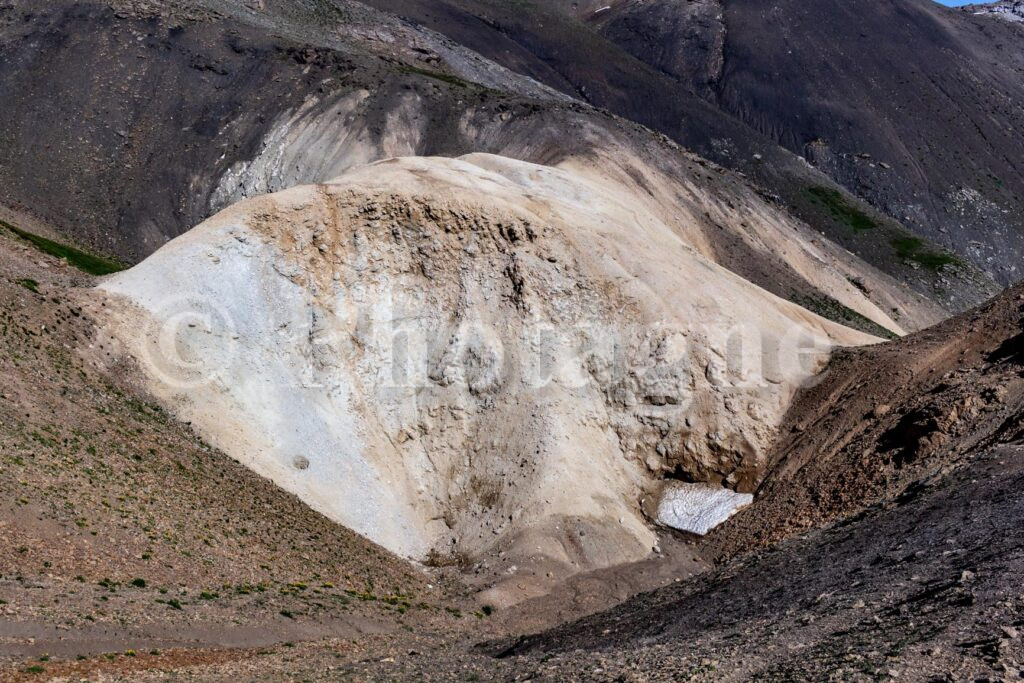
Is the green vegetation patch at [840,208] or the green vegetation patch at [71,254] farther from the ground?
the green vegetation patch at [840,208]

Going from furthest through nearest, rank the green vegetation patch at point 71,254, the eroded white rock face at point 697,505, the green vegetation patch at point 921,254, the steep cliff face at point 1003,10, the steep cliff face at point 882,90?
the steep cliff face at point 1003,10 → the steep cliff face at point 882,90 → the green vegetation patch at point 921,254 → the green vegetation patch at point 71,254 → the eroded white rock face at point 697,505

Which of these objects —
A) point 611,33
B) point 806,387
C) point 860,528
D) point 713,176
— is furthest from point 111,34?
point 611,33

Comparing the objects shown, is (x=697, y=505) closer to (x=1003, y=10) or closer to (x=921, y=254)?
(x=921, y=254)

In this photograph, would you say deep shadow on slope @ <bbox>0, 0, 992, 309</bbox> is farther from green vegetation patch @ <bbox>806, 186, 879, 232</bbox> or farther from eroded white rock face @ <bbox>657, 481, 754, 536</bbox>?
eroded white rock face @ <bbox>657, 481, 754, 536</bbox>

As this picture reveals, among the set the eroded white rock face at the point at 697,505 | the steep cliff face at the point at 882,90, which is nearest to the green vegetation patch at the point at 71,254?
the eroded white rock face at the point at 697,505

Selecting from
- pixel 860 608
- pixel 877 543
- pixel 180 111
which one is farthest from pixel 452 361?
pixel 180 111

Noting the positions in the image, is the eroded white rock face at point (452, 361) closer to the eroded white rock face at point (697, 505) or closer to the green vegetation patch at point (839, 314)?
the eroded white rock face at point (697, 505)

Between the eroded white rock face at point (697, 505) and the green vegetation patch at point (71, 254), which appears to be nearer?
the eroded white rock face at point (697, 505)
